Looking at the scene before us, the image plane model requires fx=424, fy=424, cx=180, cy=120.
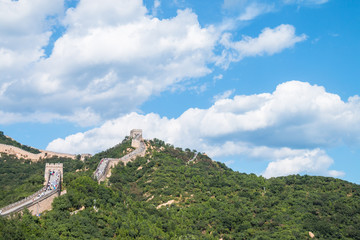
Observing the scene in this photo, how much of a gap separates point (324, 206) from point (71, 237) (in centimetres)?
4595

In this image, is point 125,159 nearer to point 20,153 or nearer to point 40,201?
point 20,153

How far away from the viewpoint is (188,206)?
7250 centimetres

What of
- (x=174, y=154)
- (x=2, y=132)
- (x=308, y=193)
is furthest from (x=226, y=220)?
(x=2, y=132)

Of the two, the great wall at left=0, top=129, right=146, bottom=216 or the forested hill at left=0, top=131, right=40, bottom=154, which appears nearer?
the great wall at left=0, top=129, right=146, bottom=216

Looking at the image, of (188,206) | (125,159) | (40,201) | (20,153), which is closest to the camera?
(40,201)

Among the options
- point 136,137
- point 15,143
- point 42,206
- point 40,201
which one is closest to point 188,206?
point 42,206

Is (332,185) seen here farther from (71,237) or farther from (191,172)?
(71,237)

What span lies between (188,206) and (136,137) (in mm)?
38695

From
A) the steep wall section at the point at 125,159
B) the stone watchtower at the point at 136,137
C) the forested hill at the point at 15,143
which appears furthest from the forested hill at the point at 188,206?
the forested hill at the point at 15,143

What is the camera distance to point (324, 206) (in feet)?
237

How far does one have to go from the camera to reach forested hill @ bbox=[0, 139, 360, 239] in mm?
48938

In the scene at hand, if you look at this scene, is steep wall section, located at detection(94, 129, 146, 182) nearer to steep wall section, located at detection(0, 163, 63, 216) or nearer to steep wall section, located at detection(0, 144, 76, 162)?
steep wall section, located at detection(0, 163, 63, 216)

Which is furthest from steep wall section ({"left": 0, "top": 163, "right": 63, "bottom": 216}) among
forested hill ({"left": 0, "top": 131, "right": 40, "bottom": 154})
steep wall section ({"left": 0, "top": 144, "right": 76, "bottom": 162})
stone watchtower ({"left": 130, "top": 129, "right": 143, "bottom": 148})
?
forested hill ({"left": 0, "top": 131, "right": 40, "bottom": 154})

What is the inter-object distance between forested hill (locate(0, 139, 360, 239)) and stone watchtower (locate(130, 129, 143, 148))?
7.65 ft
